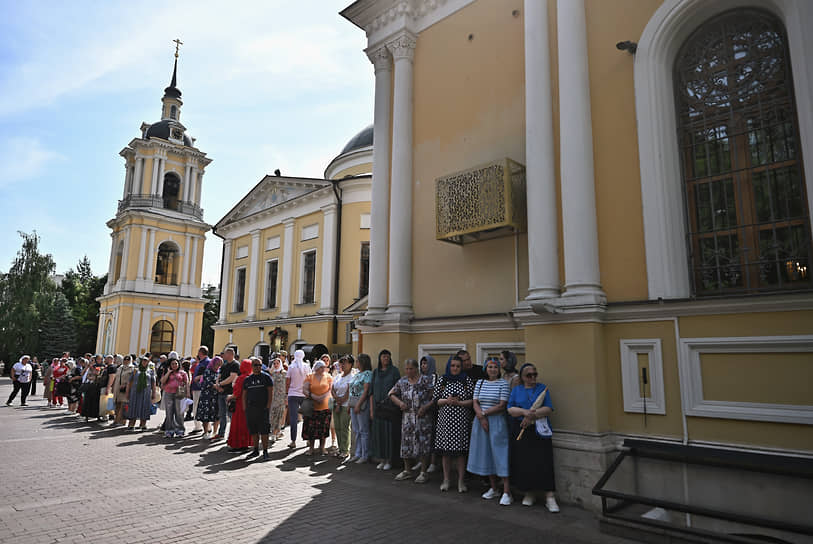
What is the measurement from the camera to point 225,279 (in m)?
27.2

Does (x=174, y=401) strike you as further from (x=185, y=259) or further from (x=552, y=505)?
(x=185, y=259)

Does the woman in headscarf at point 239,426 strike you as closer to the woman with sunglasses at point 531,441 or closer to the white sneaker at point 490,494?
the white sneaker at point 490,494

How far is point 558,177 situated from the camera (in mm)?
6977

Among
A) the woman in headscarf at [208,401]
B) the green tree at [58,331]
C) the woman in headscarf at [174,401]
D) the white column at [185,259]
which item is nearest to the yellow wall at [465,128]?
the woman in headscarf at [208,401]

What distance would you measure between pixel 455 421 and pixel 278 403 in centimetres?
521

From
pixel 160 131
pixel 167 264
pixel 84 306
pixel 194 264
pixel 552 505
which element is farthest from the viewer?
pixel 84 306

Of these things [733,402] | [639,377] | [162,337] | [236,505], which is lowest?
[236,505]

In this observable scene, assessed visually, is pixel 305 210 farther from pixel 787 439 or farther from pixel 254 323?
pixel 787 439


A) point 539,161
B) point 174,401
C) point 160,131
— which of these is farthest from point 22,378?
point 160,131

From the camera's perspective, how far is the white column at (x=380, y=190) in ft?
30.8

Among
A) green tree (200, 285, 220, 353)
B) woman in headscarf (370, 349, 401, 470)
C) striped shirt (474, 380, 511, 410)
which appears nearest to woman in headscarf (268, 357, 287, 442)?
woman in headscarf (370, 349, 401, 470)

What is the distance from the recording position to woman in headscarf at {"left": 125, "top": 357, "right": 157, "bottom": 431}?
40.0 feet

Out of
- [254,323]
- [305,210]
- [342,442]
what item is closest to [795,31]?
[342,442]

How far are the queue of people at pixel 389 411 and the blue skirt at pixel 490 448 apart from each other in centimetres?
1
